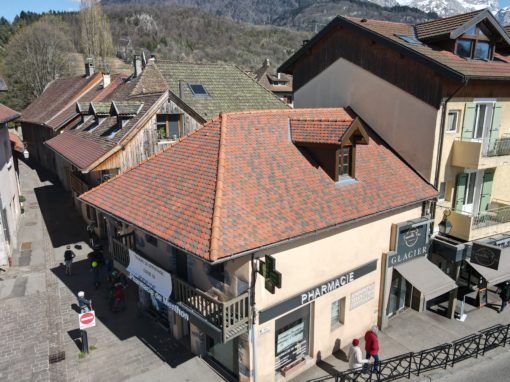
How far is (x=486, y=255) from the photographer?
48.0ft

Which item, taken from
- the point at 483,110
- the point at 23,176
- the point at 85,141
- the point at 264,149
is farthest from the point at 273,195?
the point at 23,176

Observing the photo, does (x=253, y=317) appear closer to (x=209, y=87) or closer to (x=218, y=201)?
(x=218, y=201)

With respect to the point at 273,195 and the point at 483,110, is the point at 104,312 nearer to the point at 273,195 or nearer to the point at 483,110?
the point at 273,195

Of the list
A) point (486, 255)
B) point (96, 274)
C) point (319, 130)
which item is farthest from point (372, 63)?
point (96, 274)

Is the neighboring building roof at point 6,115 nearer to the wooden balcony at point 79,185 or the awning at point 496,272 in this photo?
the wooden balcony at point 79,185

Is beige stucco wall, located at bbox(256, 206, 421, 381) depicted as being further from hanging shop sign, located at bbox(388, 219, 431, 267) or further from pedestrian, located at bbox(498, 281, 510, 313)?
pedestrian, located at bbox(498, 281, 510, 313)

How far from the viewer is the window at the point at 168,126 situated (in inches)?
803

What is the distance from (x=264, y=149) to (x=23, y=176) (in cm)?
3183

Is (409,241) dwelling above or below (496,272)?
above

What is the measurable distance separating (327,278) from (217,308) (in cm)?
351

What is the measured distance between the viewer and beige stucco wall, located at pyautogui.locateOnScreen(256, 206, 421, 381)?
36.2 ft

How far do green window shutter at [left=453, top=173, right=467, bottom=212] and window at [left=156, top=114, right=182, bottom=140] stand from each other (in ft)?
43.6

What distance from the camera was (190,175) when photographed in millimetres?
12359

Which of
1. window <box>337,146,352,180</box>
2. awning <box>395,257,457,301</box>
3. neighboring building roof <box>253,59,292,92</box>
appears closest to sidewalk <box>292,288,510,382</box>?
awning <box>395,257,457,301</box>
